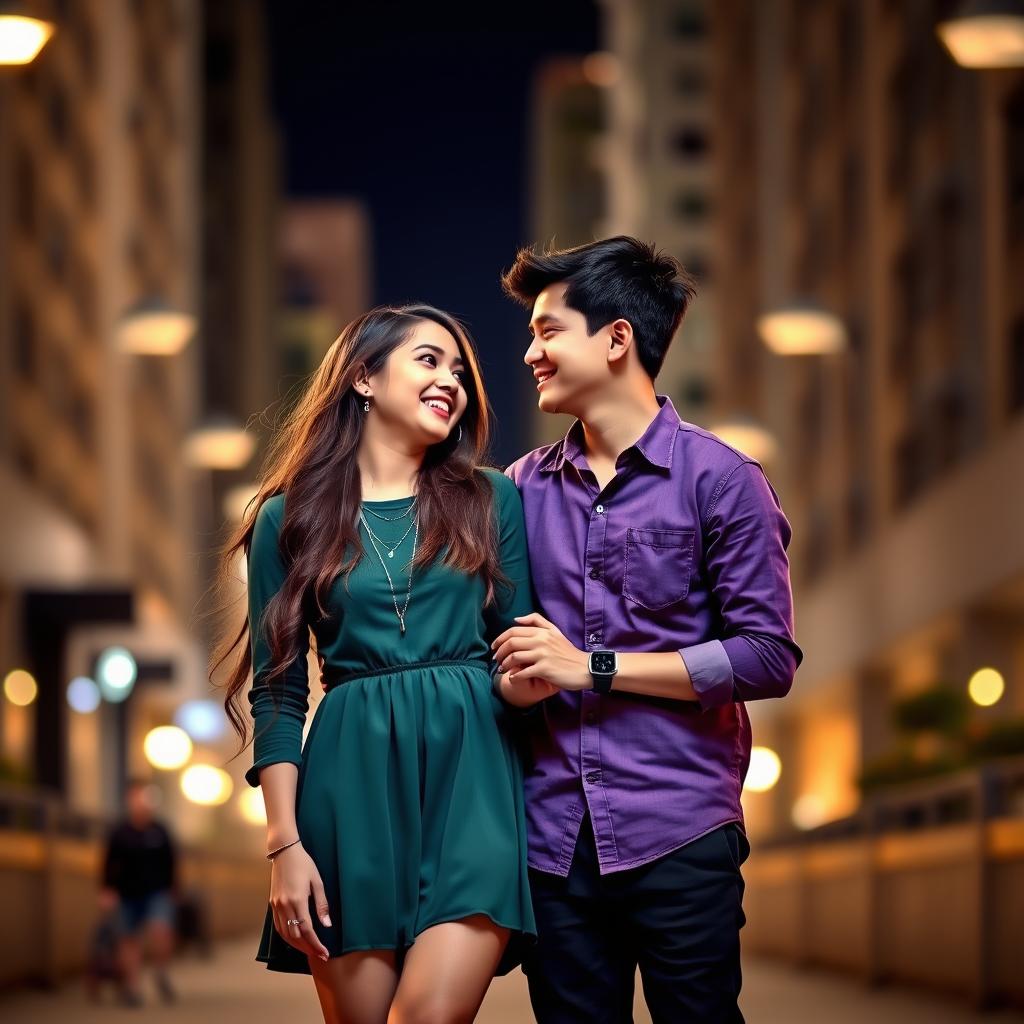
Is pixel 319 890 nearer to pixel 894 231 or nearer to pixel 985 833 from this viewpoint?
pixel 985 833

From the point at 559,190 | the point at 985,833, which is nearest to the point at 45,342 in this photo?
the point at 985,833

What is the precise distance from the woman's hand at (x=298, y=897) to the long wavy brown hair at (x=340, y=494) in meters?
0.32

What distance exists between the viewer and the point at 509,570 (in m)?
4.62

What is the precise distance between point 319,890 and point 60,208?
120 ft

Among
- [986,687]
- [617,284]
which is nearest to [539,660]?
[617,284]

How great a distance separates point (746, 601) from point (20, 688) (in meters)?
28.3

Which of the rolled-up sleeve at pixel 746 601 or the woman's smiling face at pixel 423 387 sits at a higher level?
the woman's smiling face at pixel 423 387

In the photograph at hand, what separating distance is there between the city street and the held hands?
865 cm

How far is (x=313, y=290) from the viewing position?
612 ft

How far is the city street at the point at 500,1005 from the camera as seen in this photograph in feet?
46.3

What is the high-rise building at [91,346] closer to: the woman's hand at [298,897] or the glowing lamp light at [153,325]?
the glowing lamp light at [153,325]

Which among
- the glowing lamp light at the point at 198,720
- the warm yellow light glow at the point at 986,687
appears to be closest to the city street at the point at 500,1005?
the warm yellow light glow at the point at 986,687

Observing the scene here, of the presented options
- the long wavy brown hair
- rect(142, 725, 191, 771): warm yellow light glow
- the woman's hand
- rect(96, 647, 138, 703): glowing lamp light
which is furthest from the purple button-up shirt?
rect(142, 725, 191, 771): warm yellow light glow

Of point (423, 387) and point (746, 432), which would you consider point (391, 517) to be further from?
point (746, 432)
